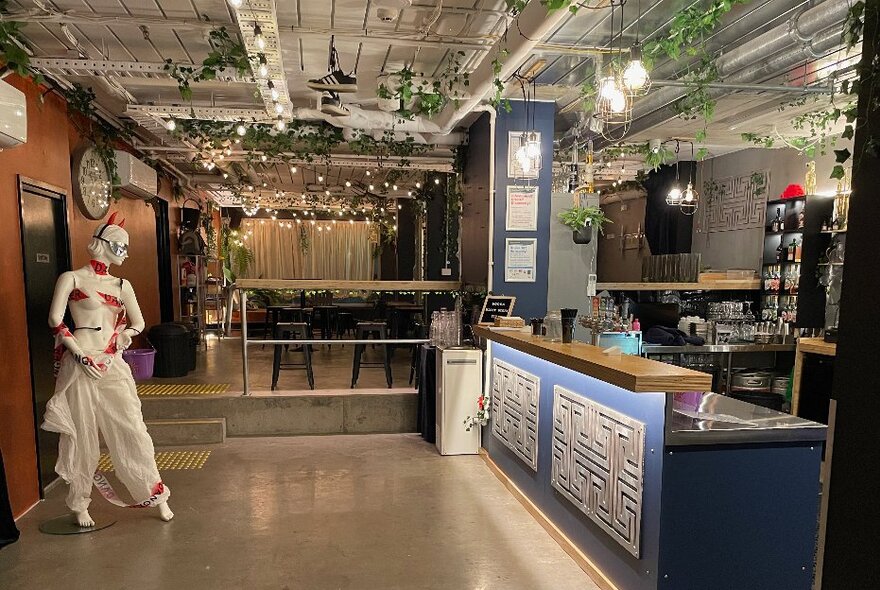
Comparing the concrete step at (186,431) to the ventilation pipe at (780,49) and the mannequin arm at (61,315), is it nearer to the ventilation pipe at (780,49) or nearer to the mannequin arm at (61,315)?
the mannequin arm at (61,315)

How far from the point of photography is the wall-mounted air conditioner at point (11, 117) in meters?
2.90

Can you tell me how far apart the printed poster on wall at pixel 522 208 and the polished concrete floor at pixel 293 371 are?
208 cm

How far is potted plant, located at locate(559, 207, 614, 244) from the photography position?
5.01 m

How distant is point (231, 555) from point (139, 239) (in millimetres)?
4834

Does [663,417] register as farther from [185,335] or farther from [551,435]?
[185,335]

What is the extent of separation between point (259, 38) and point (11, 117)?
145cm

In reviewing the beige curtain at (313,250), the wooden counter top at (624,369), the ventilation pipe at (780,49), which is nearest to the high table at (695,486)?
the wooden counter top at (624,369)

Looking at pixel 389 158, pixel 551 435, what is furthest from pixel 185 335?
pixel 551 435

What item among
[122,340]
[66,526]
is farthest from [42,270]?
[66,526]

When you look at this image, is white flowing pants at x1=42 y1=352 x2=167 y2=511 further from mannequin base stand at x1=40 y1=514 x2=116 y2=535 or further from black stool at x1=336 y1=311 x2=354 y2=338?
black stool at x1=336 y1=311 x2=354 y2=338

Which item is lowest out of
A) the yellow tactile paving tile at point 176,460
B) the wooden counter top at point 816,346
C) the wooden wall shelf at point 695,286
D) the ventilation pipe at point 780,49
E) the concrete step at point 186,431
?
the yellow tactile paving tile at point 176,460

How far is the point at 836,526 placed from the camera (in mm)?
1373

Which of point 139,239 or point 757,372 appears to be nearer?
point 757,372

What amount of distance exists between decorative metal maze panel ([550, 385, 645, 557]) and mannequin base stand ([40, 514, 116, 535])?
290cm
